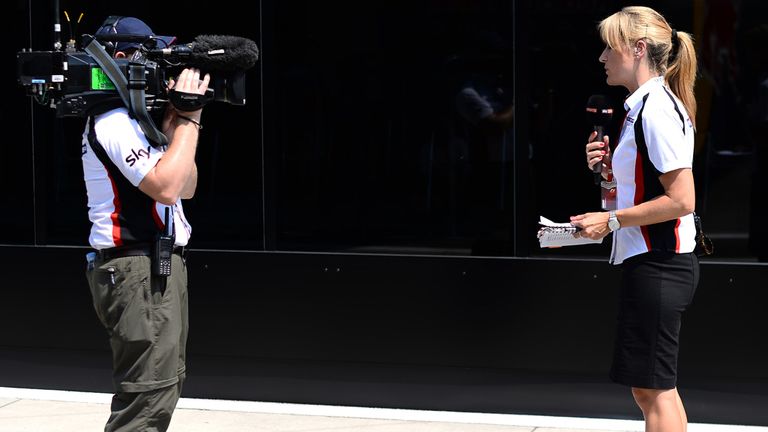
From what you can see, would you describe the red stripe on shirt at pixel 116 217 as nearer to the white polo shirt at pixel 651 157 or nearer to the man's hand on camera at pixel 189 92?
the man's hand on camera at pixel 189 92

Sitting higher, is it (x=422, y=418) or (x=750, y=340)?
(x=750, y=340)

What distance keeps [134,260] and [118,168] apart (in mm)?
328

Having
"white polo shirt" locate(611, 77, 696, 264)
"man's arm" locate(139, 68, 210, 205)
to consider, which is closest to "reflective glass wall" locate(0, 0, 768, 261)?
"white polo shirt" locate(611, 77, 696, 264)

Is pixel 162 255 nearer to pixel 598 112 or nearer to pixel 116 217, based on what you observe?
pixel 116 217

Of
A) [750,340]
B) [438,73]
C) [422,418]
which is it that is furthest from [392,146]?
[750,340]

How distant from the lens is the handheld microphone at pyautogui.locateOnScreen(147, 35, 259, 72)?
13.7 feet

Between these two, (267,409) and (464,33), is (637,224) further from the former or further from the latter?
(267,409)

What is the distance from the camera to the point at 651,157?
13.5ft

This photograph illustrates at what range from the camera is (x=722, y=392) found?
19.0 ft

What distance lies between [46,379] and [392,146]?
2.41 meters

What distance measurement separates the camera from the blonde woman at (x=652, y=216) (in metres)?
4.12

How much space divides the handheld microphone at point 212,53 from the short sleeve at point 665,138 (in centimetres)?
143

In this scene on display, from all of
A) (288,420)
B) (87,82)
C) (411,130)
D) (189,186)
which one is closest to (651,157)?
(189,186)

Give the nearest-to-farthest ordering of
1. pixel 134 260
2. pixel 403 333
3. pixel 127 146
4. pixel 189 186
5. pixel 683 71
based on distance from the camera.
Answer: pixel 127 146 → pixel 134 260 → pixel 683 71 → pixel 189 186 → pixel 403 333
